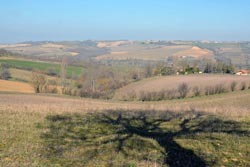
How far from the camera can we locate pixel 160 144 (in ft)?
34.6

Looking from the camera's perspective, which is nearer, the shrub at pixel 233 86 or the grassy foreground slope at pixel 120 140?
the grassy foreground slope at pixel 120 140

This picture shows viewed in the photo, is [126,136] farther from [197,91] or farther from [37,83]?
[37,83]

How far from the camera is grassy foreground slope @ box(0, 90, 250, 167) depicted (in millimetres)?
8701

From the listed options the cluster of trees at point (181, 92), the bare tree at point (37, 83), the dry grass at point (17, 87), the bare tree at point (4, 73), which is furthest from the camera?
the bare tree at point (4, 73)

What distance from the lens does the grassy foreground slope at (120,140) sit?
8.70 metres

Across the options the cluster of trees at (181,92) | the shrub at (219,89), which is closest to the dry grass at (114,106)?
the cluster of trees at (181,92)

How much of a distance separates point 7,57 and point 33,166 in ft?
337

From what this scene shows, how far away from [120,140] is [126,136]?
2.15ft

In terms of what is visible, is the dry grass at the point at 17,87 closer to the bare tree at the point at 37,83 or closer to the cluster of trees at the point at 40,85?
the bare tree at the point at 37,83

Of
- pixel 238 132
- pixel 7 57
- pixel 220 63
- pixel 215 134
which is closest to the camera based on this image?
pixel 215 134

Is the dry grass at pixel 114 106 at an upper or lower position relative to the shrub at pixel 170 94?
upper

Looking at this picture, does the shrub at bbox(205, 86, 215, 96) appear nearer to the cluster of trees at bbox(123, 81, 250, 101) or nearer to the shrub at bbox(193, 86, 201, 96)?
the cluster of trees at bbox(123, 81, 250, 101)

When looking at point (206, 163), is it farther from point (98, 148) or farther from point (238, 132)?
point (238, 132)

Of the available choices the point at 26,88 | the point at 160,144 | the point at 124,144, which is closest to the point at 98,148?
the point at 124,144
